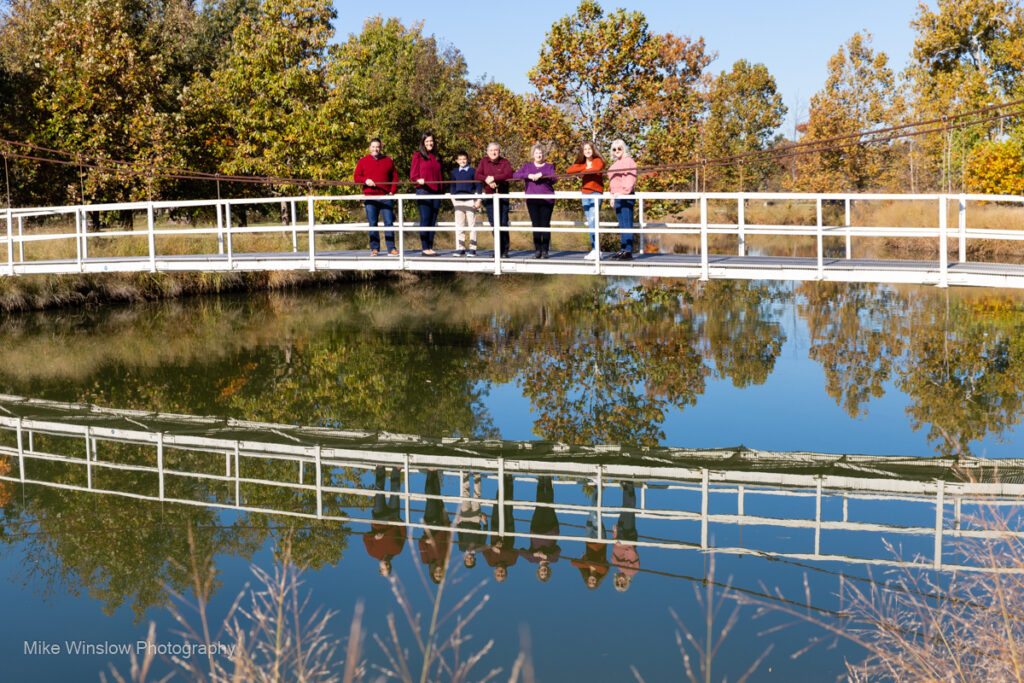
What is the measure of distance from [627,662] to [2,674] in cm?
387

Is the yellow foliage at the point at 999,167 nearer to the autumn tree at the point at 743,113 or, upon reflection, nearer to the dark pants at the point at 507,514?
the autumn tree at the point at 743,113

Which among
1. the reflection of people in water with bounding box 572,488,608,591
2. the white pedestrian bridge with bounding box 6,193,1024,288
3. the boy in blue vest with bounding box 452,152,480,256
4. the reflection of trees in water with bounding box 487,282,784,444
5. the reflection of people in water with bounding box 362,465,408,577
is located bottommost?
the reflection of people in water with bounding box 572,488,608,591

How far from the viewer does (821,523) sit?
8.94 meters

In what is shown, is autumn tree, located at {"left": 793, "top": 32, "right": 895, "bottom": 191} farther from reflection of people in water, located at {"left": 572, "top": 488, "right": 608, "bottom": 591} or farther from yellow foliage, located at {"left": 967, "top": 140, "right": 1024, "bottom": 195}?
reflection of people in water, located at {"left": 572, "top": 488, "right": 608, "bottom": 591}

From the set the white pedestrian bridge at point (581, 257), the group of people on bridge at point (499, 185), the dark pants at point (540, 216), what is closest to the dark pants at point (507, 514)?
the white pedestrian bridge at point (581, 257)

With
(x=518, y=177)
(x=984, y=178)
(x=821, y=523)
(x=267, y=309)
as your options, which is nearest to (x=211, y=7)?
(x=267, y=309)

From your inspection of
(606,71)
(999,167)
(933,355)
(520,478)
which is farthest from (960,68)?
(520,478)

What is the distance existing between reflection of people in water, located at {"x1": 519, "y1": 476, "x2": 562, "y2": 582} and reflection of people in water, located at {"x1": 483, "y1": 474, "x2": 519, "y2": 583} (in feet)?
0.42

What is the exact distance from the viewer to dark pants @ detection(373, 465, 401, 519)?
10.1 metres

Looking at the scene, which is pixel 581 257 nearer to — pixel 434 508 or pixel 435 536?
pixel 434 508

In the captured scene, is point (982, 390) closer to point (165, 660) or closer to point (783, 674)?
point (783, 674)

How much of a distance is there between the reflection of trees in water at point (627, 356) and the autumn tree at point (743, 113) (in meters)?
32.4

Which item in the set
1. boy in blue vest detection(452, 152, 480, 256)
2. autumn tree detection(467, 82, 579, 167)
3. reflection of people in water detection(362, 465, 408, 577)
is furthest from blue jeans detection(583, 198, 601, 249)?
autumn tree detection(467, 82, 579, 167)

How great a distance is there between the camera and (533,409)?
1463cm
